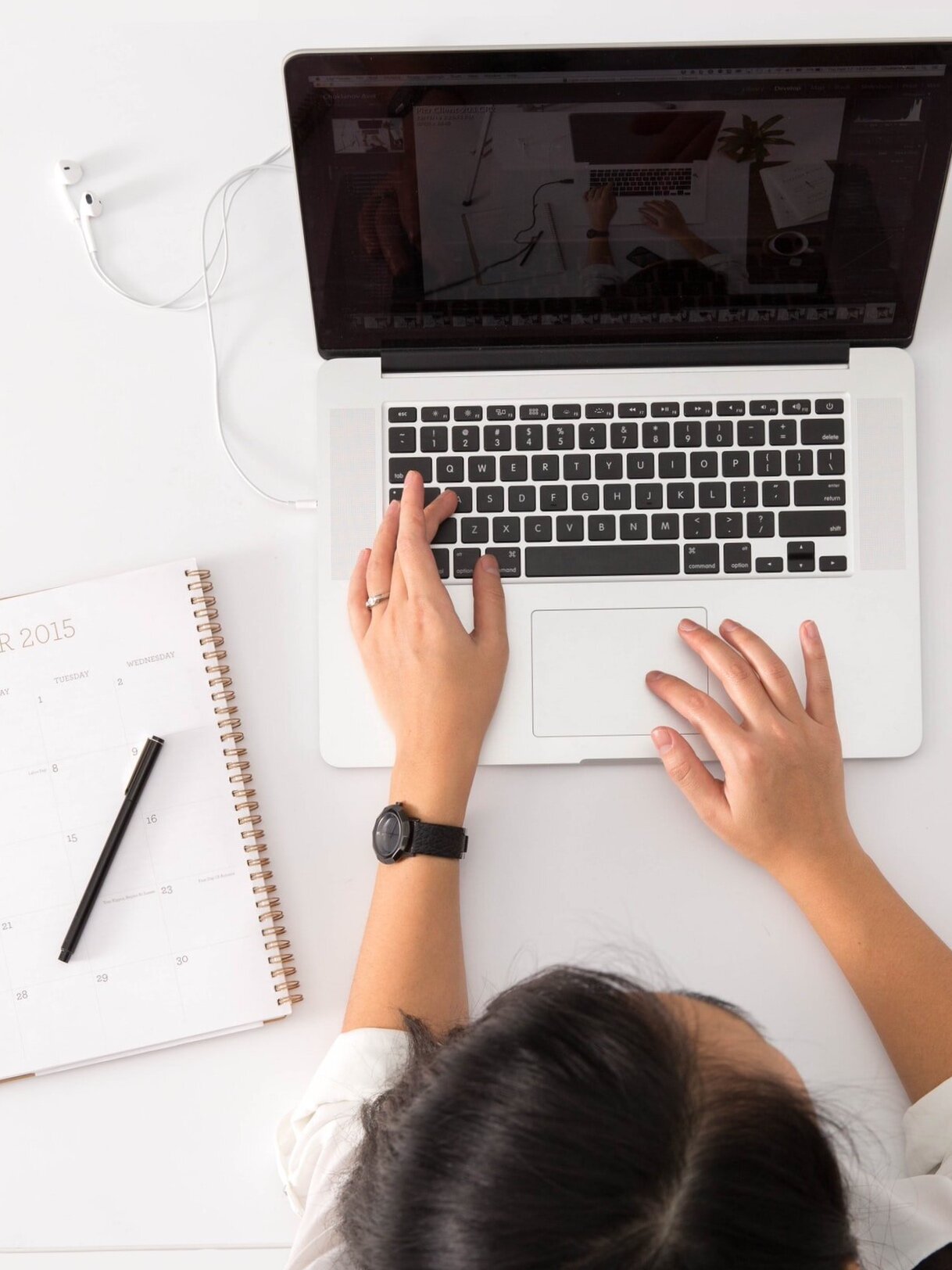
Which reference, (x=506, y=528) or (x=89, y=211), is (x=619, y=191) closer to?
(x=506, y=528)

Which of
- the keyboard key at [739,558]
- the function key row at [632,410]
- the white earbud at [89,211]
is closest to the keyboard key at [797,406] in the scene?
the function key row at [632,410]

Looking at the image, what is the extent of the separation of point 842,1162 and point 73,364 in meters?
0.80

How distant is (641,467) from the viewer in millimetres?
719

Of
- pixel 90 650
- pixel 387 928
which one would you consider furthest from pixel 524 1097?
pixel 90 650

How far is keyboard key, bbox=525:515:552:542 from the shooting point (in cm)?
72

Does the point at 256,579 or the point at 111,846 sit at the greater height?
the point at 256,579

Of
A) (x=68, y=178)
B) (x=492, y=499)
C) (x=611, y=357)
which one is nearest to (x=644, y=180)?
(x=611, y=357)

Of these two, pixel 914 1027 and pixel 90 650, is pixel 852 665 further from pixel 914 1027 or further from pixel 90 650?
pixel 90 650

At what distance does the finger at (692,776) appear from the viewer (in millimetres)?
698

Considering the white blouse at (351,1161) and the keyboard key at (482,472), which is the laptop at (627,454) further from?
the white blouse at (351,1161)

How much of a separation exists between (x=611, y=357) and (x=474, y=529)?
6.4 inches

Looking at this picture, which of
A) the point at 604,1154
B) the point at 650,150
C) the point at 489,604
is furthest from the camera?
the point at 489,604

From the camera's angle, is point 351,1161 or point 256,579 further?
point 256,579

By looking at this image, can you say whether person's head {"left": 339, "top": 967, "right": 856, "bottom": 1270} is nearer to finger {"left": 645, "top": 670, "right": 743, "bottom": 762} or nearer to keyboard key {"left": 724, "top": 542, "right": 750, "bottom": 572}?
finger {"left": 645, "top": 670, "right": 743, "bottom": 762}
